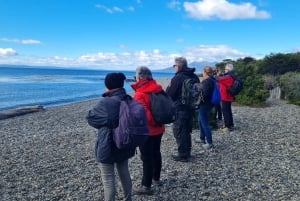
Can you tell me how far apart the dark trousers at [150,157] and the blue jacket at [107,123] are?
92cm

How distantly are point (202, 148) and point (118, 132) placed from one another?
16.4ft

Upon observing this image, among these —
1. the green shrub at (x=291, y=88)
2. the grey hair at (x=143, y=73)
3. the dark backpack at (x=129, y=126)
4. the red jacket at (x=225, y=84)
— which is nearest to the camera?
the dark backpack at (x=129, y=126)

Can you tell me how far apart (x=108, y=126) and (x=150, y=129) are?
3.86 ft

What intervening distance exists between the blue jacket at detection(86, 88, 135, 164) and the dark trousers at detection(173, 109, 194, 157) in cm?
275

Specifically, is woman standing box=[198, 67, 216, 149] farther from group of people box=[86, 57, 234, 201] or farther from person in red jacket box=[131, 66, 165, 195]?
person in red jacket box=[131, 66, 165, 195]

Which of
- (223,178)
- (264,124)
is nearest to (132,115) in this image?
(223,178)

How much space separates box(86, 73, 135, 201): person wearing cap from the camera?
15.6ft

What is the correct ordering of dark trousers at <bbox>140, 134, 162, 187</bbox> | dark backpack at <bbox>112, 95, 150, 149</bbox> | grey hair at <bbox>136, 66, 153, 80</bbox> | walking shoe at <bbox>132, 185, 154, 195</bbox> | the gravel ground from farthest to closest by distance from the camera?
the gravel ground, walking shoe at <bbox>132, 185, 154, 195</bbox>, dark trousers at <bbox>140, 134, 162, 187</bbox>, grey hair at <bbox>136, 66, 153, 80</bbox>, dark backpack at <bbox>112, 95, 150, 149</bbox>

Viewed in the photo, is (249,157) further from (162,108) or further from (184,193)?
(162,108)

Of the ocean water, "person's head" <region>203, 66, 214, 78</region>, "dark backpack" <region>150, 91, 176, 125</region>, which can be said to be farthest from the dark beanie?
the ocean water

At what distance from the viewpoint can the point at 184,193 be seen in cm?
614

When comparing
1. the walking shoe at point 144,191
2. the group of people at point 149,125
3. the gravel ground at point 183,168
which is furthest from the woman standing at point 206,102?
the walking shoe at point 144,191

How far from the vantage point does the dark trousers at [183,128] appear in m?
7.49

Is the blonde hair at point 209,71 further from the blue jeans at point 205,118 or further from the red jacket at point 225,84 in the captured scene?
the red jacket at point 225,84
